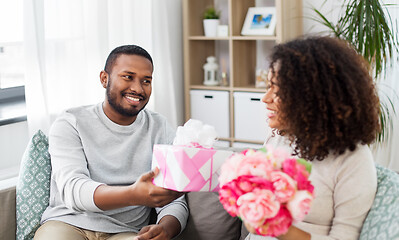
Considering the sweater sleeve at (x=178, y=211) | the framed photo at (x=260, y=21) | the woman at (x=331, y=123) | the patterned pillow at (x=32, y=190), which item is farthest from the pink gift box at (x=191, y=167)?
the framed photo at (x=260, y=21)

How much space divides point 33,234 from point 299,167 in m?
1.22

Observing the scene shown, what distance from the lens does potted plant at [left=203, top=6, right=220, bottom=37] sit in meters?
4.04

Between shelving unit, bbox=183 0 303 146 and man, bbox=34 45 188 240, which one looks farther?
shelving unit, bbox=183 0 303 146

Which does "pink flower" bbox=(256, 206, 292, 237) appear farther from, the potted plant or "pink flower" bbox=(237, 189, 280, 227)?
the potted plant

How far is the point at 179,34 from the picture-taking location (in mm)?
4160

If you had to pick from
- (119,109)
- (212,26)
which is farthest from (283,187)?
(212,26)

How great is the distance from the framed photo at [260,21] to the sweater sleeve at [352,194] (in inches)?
94.2

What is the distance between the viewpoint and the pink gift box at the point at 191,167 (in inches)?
62.7

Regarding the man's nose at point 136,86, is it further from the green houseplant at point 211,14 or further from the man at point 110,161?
the green houseplant at point 211,14

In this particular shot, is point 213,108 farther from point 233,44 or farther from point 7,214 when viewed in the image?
point 7,214

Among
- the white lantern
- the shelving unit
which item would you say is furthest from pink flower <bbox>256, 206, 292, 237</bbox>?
the white lantern

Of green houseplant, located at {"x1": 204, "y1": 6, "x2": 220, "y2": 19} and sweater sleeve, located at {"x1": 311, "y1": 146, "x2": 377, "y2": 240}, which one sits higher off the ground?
green houseplant, located at {"x1": 204, "y1": 6, "x2": 220, "y2": 19}

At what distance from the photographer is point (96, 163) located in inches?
80.5

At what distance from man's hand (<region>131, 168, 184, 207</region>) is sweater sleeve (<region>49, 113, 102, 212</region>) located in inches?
7.7
